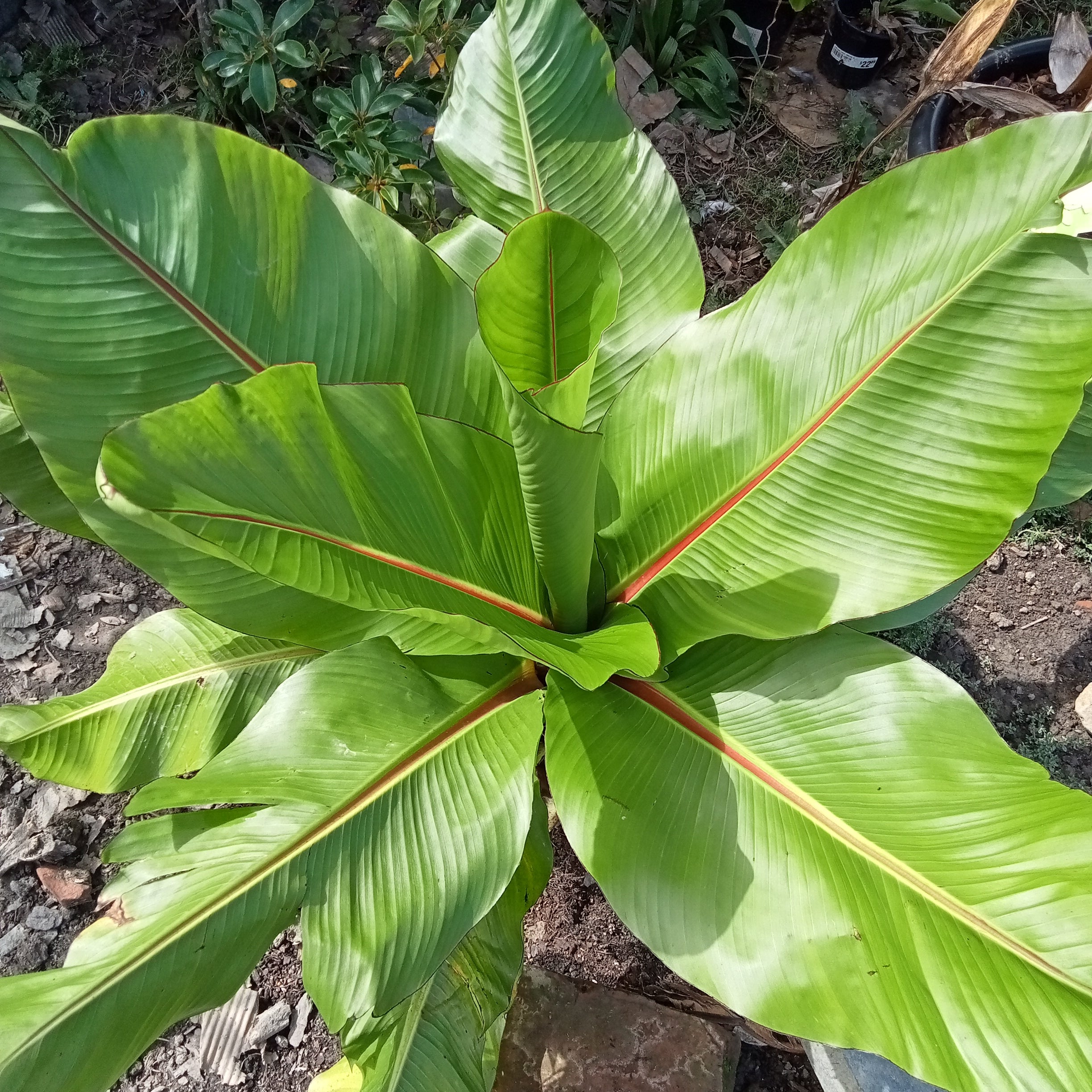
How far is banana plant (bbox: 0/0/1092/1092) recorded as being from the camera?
611mm

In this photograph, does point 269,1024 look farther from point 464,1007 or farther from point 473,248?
point 473,248

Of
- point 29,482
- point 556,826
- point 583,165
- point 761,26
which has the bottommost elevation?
point 556,826

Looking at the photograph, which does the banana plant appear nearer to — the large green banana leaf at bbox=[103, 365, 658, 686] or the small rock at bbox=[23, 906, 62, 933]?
the large green banana leaf at bbox=[103, 365, 658, 686]

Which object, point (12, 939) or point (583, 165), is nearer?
point (583, 165)

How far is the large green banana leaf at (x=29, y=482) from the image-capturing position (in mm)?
915

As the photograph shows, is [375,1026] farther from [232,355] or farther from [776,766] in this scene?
[232,355]

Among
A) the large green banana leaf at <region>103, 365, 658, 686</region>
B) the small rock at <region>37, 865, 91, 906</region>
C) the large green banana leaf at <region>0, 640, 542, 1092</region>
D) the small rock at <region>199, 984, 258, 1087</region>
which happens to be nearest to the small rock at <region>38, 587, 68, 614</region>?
the small rock at <region>37, 865, 91, 906</region>

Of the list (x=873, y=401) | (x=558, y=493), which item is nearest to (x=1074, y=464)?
(x=873, y=401)

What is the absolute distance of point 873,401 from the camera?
27.9 inches

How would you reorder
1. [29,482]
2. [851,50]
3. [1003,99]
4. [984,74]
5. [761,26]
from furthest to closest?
1. [761,26]
2. [851,50]
3. [984,74]
4. [1003,99]
5. [29,482]

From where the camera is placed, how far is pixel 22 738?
92 cm

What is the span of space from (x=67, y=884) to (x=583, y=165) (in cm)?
Answer: 146

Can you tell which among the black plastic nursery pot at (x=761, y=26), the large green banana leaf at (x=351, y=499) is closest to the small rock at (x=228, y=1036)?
the large green banana leaf at (x=351, y=499)

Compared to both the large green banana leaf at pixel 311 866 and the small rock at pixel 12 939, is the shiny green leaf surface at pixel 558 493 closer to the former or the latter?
the large green banana leaf at pixel 311 866
